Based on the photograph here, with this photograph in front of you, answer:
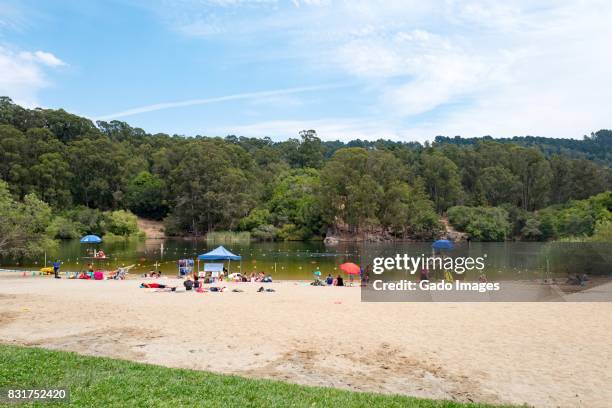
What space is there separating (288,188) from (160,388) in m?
85.7

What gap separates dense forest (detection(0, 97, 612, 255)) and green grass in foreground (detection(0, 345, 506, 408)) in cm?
6746

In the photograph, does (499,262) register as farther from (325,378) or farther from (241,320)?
(325,378)

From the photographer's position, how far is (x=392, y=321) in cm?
1691

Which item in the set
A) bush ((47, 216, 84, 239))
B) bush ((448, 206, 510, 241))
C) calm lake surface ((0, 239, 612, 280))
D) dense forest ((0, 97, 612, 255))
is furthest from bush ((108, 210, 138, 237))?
bush ((448, 206, 510, 241))

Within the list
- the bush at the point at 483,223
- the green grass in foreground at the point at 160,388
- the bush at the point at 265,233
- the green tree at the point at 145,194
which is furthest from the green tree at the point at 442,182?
the green grass in foreground at the point at 160,388

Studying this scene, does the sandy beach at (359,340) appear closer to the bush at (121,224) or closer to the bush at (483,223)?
the bush at (121,224)

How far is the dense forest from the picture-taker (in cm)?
8000

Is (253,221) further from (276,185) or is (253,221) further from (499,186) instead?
(499,186)

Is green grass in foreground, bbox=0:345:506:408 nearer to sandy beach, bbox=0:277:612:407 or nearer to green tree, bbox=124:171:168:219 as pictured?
sandy beach, bbox=0:277:612:407

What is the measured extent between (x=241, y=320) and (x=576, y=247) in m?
25.2

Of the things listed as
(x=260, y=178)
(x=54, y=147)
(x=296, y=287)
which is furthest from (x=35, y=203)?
(x=260, y=178)

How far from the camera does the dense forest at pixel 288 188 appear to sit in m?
80.0

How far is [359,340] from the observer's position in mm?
14117

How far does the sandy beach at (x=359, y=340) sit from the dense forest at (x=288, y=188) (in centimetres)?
5660
